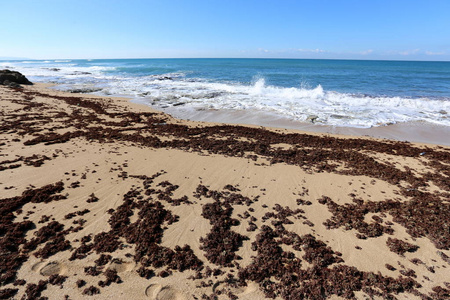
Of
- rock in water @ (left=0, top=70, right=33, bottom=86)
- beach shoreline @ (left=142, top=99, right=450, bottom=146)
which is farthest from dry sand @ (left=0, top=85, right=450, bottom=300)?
rock in water @ (left=0, top=70, right=33, bottom=86)

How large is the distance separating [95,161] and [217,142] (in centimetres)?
453

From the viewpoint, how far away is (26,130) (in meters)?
9.55

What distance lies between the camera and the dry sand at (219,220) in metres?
3.32

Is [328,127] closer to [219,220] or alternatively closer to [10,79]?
[219,220]

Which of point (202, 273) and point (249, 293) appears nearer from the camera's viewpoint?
point (249, 293)

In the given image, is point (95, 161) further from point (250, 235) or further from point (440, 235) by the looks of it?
point (440, 235)

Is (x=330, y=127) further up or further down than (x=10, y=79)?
→ further down

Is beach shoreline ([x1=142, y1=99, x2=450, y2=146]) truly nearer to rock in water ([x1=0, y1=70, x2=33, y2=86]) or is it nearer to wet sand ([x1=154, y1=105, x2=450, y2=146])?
wet sand ([x1=154, y1=105, x2=450, y2=146])

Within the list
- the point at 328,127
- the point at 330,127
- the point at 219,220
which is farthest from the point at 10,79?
the point at 330,127

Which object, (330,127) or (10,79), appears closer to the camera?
(330,127)

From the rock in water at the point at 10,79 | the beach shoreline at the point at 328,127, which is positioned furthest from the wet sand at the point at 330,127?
the rock in water at the point at 10,79

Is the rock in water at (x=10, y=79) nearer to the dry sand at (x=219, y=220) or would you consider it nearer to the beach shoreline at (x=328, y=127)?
the beach shoreline at (x=328, y=127)

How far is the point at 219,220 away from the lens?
183 inches

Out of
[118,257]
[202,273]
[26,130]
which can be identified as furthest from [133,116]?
[202,273]
